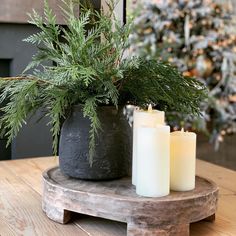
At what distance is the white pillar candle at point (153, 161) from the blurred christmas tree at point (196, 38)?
7.25ft

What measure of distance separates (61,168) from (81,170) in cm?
6

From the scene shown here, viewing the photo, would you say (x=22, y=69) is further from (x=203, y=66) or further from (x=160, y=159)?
(x=203, y=66)

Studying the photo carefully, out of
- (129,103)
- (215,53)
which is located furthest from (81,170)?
(215,53)

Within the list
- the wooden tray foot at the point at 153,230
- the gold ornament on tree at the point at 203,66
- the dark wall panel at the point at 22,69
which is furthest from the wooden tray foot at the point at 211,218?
the gold ornament on tree at the point at 203,66

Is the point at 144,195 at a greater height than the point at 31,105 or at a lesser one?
lesser

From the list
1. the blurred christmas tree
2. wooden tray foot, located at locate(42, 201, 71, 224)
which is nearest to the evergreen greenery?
wooden tray foot, located at locate(42, 201, 71, 224)

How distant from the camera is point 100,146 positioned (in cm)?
81

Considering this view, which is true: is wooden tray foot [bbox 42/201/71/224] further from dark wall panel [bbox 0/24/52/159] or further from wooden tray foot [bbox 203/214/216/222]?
dark wall panel [bbox 0/24/52/159]

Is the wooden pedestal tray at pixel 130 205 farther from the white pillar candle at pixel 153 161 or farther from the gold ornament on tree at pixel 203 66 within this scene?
the gold ornament on tree at pixel 203 66

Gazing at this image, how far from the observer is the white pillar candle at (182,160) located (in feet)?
2.56

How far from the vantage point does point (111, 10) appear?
0.88m

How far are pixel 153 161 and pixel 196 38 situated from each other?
2.35 m

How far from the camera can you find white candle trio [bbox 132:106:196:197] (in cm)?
73

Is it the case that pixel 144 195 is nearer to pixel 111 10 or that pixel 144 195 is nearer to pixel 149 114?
pixel 149 114
